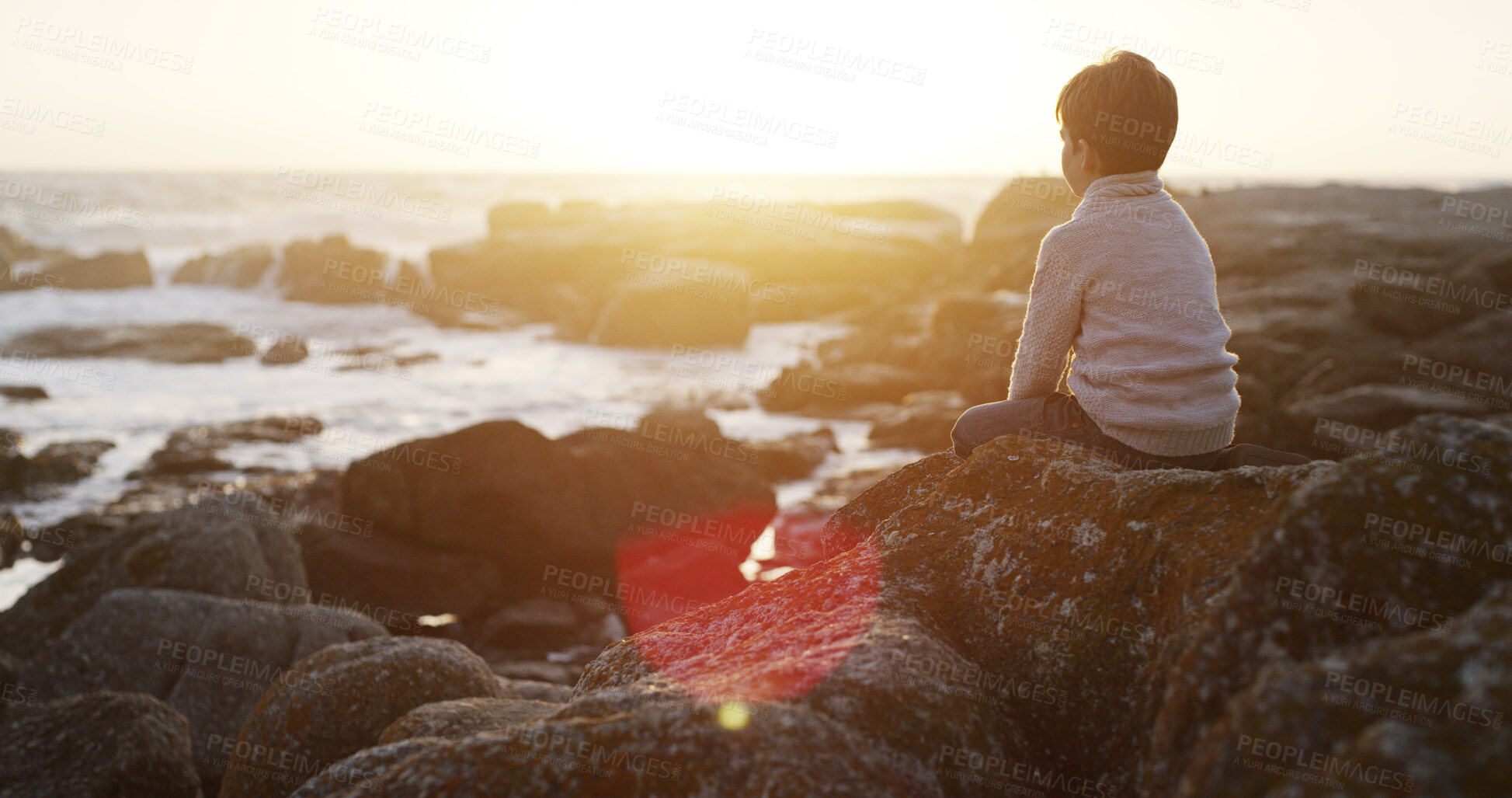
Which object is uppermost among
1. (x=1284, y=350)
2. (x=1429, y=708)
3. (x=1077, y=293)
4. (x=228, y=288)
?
(x=1077, y=293)

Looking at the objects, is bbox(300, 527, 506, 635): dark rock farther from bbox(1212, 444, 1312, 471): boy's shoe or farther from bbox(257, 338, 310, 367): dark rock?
bbox(257, 338, 310, 367): dark rock

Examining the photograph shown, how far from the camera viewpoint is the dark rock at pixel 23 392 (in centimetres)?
2047

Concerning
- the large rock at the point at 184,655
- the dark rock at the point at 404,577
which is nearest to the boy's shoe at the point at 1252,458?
the large rock at the point at 184,655

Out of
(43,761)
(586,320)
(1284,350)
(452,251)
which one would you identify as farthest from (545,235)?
(43,761)

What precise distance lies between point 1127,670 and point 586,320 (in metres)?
31.9

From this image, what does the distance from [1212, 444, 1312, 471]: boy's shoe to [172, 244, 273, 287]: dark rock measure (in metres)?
45.5

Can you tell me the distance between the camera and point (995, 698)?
2.61 meters

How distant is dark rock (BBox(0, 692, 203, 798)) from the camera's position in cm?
459

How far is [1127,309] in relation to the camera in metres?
3.59

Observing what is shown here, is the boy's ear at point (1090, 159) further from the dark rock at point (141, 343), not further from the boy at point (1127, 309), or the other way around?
the dark rock at point (141, 343)

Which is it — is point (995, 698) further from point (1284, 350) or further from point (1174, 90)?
point (1284, 350)

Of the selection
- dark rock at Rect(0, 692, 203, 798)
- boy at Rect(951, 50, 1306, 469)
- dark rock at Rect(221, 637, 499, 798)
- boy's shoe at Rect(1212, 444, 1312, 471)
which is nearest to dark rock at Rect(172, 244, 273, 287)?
dark rock at Rect(0, 692, 203, 798)

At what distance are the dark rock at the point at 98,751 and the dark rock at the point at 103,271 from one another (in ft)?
132

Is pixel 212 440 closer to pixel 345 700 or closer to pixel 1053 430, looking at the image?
pixel 345 700
